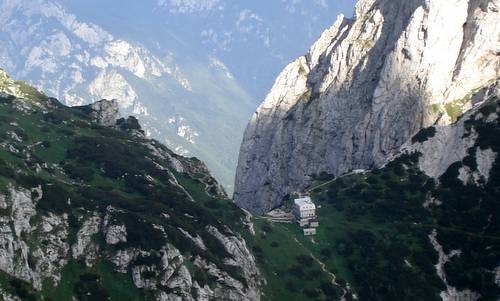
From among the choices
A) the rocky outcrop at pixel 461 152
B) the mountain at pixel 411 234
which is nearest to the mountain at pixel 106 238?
the mountain at pixel 411 234

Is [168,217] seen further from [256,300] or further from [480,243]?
[480,243]

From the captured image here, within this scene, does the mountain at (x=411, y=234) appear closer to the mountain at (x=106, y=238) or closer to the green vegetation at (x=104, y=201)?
the mountain at (x=106, y=238)

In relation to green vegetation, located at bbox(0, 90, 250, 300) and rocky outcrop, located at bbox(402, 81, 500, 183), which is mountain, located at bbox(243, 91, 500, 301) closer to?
rocky outcrop, located at bbox(402, 81, 500, 183)

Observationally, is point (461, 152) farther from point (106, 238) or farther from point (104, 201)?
point (106, 238)

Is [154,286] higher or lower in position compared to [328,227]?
lower

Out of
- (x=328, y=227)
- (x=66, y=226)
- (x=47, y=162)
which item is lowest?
(x=66, y=226)

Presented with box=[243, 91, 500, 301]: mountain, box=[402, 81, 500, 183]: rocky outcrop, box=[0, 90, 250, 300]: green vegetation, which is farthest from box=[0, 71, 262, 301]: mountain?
box=[402, 81, 500, 183]: rocky outcrop

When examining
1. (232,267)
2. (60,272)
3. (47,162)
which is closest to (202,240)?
(232,267)

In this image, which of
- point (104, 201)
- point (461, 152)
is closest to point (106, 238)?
point (104, 201)
